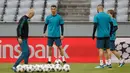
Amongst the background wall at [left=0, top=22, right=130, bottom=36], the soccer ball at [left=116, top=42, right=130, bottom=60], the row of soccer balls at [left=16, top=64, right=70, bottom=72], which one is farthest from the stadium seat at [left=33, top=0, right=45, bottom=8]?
the row of soccer balls at [left=16, top=64, right=70, bottom=72]

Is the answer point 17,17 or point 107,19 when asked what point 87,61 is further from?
point 17,17

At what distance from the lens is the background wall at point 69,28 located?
579 inches

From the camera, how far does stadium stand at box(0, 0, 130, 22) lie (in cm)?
1816

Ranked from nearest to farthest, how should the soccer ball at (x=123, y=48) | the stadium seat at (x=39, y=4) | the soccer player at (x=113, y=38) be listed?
the soccer player at (x=113, y=38) → the soccer ball at (x=123, y=48) → the stadium seat at (x=39, y=4)

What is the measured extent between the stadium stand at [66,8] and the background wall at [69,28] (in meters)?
2.93

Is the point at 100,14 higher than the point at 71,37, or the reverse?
the point at 100,14

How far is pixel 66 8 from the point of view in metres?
19.1

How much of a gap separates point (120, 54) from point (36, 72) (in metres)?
4.10

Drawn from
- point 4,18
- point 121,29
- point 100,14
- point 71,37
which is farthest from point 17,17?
point 100,14

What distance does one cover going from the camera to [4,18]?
18172 mm

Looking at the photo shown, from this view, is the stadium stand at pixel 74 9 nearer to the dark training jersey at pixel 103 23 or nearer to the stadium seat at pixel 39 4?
the stadium seat at pixel 39 4

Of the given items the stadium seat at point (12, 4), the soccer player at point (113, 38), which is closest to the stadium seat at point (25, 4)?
the stadium seat at point (12, 4)

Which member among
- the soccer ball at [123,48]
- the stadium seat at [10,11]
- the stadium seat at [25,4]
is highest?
the stadium seat at [25,4]

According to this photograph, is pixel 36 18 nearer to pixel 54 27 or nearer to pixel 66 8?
pixel 66 8
